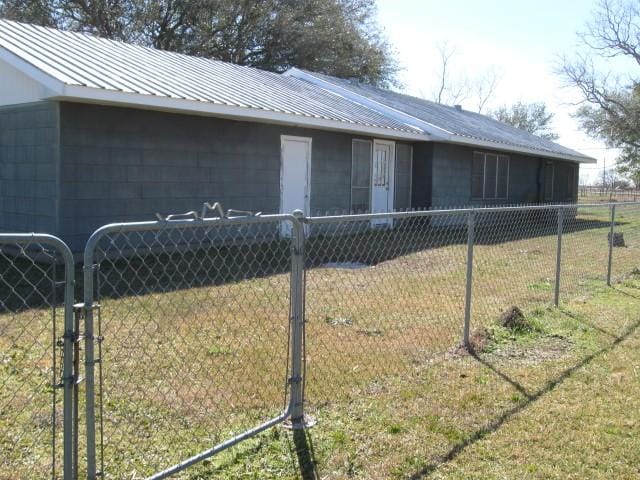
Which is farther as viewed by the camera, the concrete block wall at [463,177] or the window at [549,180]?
the window at [549,180]

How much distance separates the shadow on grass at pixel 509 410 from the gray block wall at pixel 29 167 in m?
6.42

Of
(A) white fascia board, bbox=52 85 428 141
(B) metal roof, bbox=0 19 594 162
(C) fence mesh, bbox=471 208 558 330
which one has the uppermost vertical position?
(B) metal roof, bbox=0 19 594 162

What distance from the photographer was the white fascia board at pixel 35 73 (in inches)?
317

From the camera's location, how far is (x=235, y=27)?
91.0 ft

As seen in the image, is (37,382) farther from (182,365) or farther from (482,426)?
(482,426)

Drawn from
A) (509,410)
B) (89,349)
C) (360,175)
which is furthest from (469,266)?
(360,175)

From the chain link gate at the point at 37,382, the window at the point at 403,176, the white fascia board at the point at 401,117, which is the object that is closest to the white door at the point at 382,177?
the window at the point at 403,176

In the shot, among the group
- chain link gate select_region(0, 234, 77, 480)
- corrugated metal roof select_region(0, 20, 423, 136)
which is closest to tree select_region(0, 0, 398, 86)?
corrugated metal roof select_region(0, 20, 423, 136)

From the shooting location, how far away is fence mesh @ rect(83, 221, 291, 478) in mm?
3566

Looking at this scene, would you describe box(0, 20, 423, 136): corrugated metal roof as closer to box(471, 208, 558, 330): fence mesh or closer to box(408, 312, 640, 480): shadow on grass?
box(471, 208, 558, 330): fence mesh

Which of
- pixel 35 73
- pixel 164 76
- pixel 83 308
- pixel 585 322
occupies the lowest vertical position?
pixel 585 322

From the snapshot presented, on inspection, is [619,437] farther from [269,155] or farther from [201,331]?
[269,155]

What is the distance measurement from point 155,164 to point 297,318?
22.5ft

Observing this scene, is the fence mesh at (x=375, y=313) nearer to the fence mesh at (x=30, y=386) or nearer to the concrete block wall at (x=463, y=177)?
the fence mesh at (x=30, y=386)
